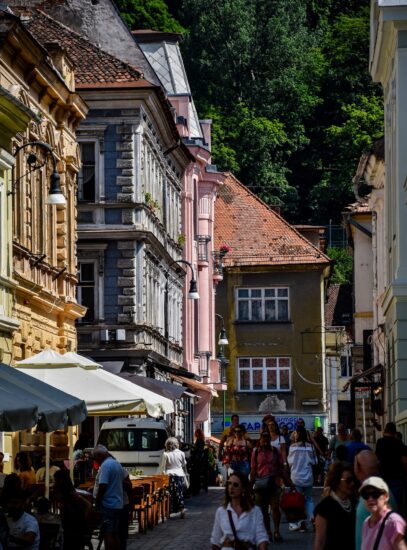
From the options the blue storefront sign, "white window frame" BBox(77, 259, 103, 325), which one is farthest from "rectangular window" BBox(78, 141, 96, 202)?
the blue storefront sign

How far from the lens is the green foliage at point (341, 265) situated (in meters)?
96.2

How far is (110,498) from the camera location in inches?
832

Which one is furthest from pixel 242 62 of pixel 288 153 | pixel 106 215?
pixel 106 215

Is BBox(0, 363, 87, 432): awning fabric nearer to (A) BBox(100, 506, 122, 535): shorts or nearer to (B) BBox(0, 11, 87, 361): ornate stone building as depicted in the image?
(A) BBox(100, 506, 122, 535): shorts

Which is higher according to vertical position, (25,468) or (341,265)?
(341,265)

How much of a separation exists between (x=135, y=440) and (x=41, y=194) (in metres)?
5.29

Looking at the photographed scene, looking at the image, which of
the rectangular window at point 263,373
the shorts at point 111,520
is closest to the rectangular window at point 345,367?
the rectangular window at point 263,373

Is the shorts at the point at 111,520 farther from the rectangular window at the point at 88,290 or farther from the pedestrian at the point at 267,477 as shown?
the rectangular window at the point at 88,290

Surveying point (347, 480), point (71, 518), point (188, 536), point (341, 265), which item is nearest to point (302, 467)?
point (188, 536)

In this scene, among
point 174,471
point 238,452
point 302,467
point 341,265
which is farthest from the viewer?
point 341,265

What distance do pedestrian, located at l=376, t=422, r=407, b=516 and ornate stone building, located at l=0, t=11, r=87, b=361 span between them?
1560cm

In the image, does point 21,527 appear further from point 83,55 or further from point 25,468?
point 83,55

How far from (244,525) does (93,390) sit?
10807 millimetres

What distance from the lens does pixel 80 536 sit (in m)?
19.2
